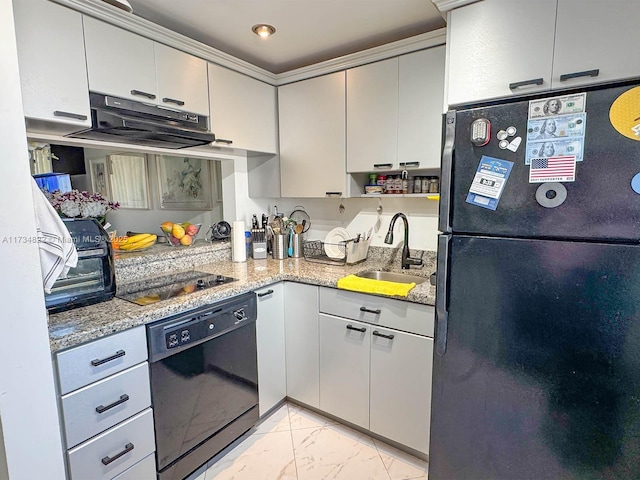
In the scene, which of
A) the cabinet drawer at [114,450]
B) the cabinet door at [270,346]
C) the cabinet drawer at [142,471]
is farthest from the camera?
the cabinet door at [270,346]

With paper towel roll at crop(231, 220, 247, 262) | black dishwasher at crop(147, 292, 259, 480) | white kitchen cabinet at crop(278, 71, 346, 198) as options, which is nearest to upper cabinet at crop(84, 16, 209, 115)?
white kitchen cabinet at crop(278, 71, 346, 198)

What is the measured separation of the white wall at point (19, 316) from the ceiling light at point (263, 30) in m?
1.17

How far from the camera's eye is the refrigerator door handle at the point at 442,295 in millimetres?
1226

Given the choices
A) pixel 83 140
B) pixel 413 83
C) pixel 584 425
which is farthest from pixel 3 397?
pixel 413 83

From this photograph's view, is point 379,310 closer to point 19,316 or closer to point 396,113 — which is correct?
point 396,113

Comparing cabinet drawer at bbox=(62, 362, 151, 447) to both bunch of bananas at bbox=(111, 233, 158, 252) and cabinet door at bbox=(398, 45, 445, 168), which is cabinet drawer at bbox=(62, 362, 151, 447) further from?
cabinet door at bbox=(398, 45, 445, 168)

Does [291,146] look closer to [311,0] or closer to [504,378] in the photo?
[311,0]

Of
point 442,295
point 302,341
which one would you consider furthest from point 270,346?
point 442,295

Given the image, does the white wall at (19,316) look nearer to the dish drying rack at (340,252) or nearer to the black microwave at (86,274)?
the black microwave at (86,274)

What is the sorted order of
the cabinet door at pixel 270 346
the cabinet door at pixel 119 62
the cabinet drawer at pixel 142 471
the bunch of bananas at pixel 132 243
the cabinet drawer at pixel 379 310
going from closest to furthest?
the cabinet drawer at pixel 142 471 < the cabinet door at pixel 119 62 < the cabinet drawer at pixel 379 310 < the cabinet door at pixel 270 346 < the bunch of bananas at pixel 132 243

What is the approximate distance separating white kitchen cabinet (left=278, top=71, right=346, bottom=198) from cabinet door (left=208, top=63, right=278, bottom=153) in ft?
0.30

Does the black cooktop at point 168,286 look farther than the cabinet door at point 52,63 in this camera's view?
Yes

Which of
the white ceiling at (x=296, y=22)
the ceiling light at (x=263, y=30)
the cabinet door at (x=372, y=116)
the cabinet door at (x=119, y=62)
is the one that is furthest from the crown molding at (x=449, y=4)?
the cabinet door at (x=119, y=62)

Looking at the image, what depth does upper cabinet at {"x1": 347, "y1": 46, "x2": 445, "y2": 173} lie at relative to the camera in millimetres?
1832
